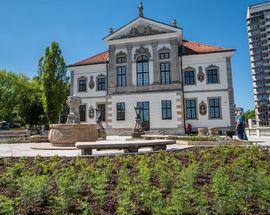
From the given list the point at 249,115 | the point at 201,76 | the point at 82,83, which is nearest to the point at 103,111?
the point at 82,83

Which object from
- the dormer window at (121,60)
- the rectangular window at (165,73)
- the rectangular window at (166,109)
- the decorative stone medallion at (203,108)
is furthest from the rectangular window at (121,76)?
the decorative stone medallion at (203,108)

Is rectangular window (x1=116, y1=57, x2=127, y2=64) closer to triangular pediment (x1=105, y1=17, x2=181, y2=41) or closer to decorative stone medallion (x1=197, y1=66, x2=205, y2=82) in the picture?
triangular pediment (x1=105, y1=17, x2=181, y2=41)

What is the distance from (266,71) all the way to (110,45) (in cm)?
9282

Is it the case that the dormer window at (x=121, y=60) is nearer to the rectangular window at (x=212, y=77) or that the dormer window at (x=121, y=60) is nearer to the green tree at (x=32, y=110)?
the rectangular window at (x=212, y=77)

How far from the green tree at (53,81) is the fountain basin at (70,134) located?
2175cm

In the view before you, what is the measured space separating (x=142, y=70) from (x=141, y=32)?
199 inches

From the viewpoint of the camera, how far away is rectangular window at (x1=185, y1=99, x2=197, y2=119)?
106 ft

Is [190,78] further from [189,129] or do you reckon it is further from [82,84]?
[82,84]

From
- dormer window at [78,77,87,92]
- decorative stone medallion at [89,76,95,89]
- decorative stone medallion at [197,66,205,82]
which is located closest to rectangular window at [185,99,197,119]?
decorative stone medallion at [197,66,205,82]

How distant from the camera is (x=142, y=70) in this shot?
34000 millimetres

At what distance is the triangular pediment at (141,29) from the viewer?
33.6 meters

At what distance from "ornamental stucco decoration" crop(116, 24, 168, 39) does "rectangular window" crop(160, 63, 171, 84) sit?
4.33 metres

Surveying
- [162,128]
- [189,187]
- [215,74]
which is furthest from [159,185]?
[215,74]

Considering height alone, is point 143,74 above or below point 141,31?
below
